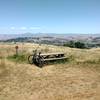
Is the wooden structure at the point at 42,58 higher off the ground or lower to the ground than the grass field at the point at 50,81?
higher

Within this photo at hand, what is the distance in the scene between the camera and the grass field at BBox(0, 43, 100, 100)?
9.00 metres

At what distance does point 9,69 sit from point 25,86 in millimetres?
3665

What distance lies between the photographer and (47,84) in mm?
10625

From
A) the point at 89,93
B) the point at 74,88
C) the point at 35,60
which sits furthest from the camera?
the point at 35,60

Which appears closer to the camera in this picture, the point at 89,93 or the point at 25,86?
the point at 89,93

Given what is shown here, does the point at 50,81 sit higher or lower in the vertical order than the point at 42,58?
lower

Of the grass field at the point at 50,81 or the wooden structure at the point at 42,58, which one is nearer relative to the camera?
the grass field at the point at 50,81

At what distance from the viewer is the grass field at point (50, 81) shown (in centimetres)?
900

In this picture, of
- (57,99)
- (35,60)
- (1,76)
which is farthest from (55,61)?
(57,99)

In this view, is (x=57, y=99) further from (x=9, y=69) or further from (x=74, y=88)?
(x=9, y=69)

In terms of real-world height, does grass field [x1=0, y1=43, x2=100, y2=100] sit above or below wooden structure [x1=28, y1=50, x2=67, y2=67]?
below

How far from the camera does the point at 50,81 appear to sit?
11.2 meters

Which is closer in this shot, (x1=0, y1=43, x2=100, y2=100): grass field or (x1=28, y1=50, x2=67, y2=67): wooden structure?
(x1=0, y1=43, x2=100, y2=100): grass field

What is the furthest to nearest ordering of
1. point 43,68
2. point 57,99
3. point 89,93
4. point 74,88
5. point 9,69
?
point 43,68 → point 9,69 → point 74,88 → point 89,93 → point 57,99
